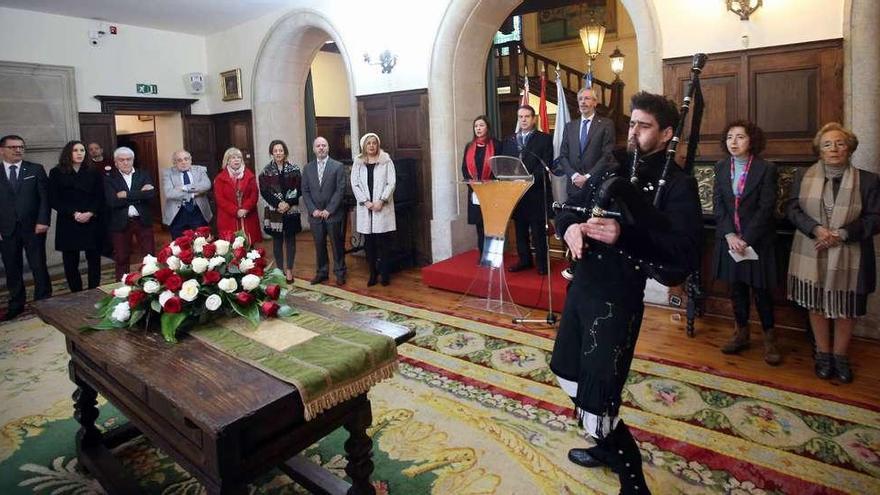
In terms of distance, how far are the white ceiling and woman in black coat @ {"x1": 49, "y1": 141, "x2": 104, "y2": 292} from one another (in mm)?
3047

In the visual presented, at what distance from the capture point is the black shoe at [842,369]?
3.12m

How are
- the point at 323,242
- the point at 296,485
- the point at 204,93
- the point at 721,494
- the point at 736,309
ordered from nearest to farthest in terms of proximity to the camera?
the point at 721,494
the point at 296,485
the point at 736,309
the point at 323,242
the point at 204,93

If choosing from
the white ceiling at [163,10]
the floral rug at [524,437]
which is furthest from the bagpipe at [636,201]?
the white ceiling at [163,10]

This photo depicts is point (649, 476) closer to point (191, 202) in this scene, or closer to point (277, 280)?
point (277, 280)

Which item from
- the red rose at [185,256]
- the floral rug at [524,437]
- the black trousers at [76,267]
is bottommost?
the floral rug at [524,437]

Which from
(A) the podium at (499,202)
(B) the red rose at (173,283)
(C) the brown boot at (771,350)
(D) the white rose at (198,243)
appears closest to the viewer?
(B) the red rose at (173,283)

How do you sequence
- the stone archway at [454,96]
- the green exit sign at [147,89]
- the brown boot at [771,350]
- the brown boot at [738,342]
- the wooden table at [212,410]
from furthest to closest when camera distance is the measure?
the green exit sign at [147,89], the stone archway at [454,96], the brown boot at [738,342], the brown boot at [771,350], the wooden table at [212,410]

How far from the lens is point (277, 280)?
2.47m

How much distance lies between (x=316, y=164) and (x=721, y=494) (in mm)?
4544

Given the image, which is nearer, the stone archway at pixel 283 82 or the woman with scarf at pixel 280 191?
the woman with scarf at pixel 280 191

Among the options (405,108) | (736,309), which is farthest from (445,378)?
(405,108)

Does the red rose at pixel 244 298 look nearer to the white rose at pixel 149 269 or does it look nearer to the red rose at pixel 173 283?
the red rose at pixel 173 283

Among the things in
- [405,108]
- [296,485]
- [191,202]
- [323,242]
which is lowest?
[296,485]

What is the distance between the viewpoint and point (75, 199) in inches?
202
